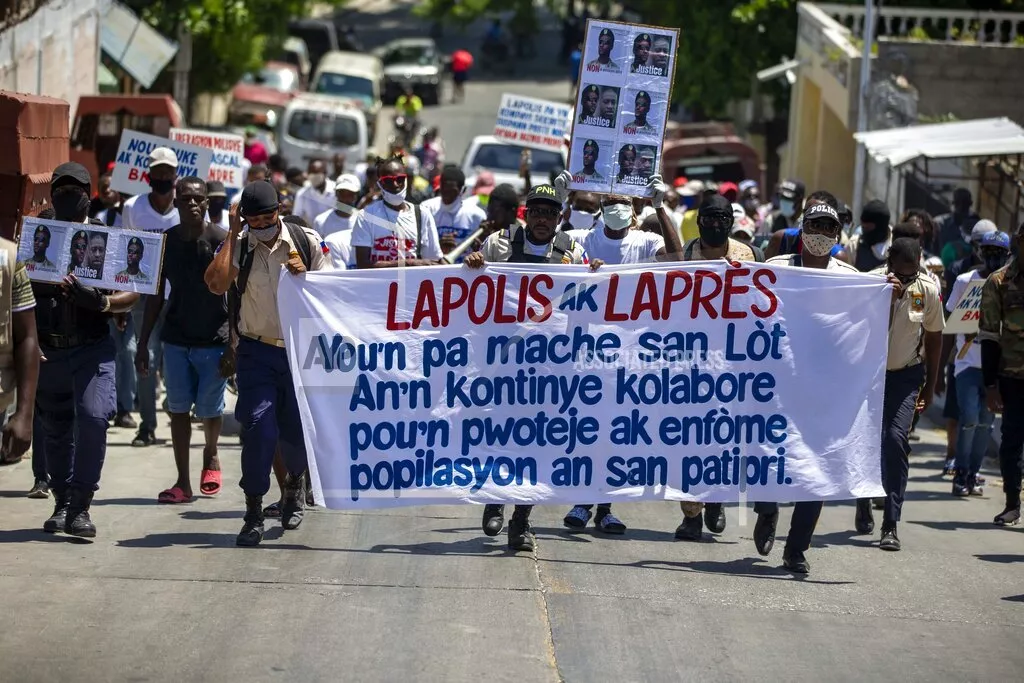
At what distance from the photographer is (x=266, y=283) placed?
859 cm

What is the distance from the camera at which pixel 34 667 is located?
6.30 m

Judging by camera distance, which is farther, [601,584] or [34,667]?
[601,584]

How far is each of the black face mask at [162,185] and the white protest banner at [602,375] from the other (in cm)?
302

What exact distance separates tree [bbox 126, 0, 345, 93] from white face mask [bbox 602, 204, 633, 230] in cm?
1864

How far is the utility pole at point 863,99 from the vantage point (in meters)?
21.8

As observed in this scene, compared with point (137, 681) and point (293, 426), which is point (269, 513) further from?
point (137, 681)

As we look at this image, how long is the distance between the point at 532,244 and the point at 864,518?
2.88 metres

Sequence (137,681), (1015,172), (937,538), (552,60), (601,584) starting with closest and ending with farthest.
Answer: (137,681) → (601,584) → (937,538) → (1015,172) → (552,60)

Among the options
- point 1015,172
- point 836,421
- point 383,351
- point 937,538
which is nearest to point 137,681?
point 383,351

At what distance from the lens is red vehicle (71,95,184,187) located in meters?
18.4

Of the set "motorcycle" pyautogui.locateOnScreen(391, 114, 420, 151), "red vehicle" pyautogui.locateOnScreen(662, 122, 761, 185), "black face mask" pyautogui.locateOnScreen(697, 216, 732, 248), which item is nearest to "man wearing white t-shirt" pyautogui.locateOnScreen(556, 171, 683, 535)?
"black face mask" pyautogui.locateOnScreen(697, 216, 732, 248)

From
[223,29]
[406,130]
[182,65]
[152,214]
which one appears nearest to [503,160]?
[182,65]

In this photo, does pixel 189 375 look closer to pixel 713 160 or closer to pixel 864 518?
pixel 864 518

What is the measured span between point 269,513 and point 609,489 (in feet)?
7.16
